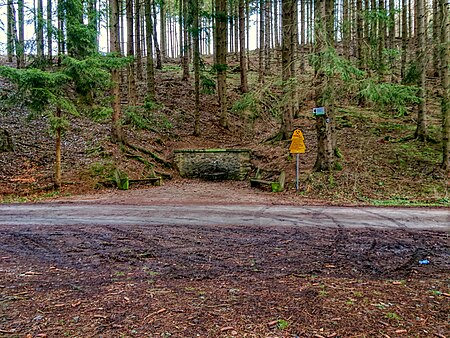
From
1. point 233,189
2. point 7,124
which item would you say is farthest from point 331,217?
point 7,124

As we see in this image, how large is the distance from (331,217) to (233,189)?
5495 mm

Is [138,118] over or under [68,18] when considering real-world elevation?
under

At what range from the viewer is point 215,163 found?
49.5 feet

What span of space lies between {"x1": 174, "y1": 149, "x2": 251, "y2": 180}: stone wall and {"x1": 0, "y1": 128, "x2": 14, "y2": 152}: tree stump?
6.63 meters

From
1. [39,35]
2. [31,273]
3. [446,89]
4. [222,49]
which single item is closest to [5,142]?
[39,35]

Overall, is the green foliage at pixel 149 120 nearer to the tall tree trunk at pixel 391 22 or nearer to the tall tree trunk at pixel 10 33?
the tall tree trunk at pixel 10 33

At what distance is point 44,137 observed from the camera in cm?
1473

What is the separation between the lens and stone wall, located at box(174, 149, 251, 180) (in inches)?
590

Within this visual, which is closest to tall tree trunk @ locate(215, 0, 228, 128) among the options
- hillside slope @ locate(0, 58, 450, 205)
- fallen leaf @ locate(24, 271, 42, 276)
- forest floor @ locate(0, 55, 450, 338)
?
hillside slope @ locate(0, 58, 450, 205)

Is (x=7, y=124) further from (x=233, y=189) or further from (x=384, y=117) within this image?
(x=384, y=117)

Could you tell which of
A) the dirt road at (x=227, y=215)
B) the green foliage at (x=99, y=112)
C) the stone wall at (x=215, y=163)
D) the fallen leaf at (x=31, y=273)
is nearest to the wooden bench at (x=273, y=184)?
the stone wall at (x=215, y=163)

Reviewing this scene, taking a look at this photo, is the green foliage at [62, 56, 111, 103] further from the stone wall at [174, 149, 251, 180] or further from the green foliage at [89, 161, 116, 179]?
the stone wall at [174, 149, 251, 180]

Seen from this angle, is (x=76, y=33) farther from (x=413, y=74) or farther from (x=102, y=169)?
(x=413, y=74)

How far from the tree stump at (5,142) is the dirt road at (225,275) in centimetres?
693
